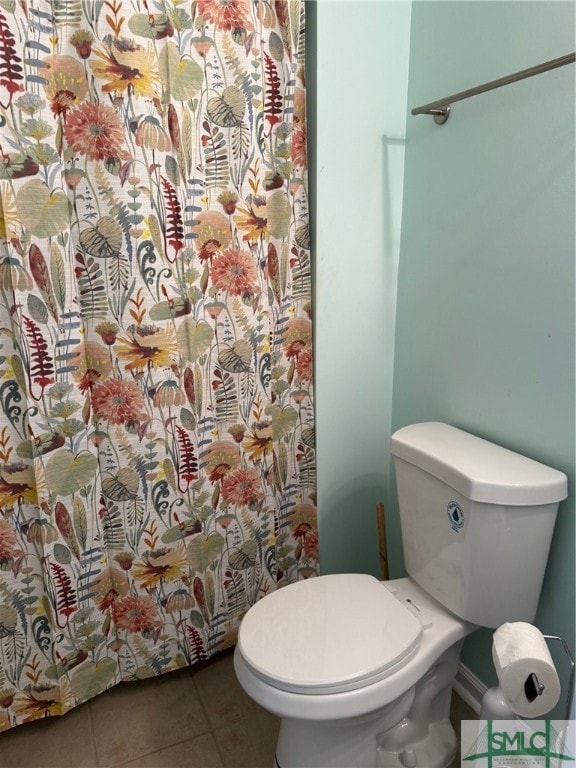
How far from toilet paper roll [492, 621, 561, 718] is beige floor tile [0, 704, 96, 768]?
1.10 meters

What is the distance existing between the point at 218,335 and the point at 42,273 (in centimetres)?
46

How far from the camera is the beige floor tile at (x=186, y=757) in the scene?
1.41 meters

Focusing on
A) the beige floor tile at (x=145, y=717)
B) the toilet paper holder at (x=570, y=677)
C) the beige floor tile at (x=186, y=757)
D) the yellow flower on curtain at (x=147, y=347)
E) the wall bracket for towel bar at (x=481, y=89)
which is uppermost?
the wall bracket for towel bar at (x=481, y=89)

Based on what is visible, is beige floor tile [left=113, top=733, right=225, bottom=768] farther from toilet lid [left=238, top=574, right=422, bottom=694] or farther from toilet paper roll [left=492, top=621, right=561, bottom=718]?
toilet paper roll [left=492, top=621, right=561, bottom=718]

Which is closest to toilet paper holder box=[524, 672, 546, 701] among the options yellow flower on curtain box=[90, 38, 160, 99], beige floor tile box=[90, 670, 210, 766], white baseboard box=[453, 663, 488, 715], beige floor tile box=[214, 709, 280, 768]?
white baseboard box=[453, 663, 488, 715]

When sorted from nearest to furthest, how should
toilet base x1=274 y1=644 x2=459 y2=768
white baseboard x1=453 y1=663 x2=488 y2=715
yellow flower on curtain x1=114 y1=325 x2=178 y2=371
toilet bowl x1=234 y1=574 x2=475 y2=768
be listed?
toilet bowl x1=234 y1=574 x2=475 y2=768
toilet base x1=274 y1=644 x2=459 y2=768
yellow flower on curtain x1=114 y1=325 x2=178 y2=371
white baseboard x1=453 y1=663 x2=488 y2=715

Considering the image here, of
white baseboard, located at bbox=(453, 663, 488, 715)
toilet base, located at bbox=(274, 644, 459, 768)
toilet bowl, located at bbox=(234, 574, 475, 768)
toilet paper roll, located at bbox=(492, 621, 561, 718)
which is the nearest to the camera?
toilet paper roll, located at bbox=(492, 621, 561, 718)

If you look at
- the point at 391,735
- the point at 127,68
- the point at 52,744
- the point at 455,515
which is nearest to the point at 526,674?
the point at 455,515

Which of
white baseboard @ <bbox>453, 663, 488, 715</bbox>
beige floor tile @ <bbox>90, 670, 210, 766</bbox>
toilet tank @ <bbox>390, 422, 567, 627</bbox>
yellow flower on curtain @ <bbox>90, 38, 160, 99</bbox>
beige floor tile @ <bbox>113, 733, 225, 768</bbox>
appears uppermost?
yellow flower on curtain @ <bbox>90, 38, 160, 99</bbox>

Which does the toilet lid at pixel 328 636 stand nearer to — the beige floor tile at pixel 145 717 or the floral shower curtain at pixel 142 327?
the floral shower curtain at pixel 142 327

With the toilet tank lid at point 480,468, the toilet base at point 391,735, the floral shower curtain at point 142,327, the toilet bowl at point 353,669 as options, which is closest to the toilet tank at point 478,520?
the toilet tank lid at point 480,468

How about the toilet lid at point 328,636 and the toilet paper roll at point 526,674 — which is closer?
the toilet paper roll at point 526,674

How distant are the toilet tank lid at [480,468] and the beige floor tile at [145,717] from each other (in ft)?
3.18

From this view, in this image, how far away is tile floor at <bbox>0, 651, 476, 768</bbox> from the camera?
1.43 m
